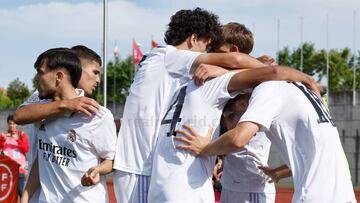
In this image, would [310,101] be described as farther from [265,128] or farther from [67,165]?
[67,165]

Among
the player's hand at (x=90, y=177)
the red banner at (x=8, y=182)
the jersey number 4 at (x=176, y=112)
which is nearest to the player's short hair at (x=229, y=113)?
the jersey number 4 at (x=176, y=112)

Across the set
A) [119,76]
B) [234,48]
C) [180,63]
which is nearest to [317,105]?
[180,63]

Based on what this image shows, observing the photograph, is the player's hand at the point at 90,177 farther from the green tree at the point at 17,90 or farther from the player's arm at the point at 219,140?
the green tree at the point at 17,90

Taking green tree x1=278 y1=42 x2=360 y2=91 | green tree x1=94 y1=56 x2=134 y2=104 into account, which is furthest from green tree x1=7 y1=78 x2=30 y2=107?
green tree x1=278 y1=42 x2=360 y2=91

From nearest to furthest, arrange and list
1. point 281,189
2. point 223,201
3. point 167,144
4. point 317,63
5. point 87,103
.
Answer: point 167,144, point 87,103, point 223,201, point 281,189, point 317,63

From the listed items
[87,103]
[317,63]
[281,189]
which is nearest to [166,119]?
[87,103]

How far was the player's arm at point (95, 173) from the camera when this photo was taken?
13.3 ft

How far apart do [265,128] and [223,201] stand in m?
1.24

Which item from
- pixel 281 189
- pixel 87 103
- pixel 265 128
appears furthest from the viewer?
pixel 281 189

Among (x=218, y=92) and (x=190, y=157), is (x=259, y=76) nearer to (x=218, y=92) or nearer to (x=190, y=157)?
(x=218, y=92)

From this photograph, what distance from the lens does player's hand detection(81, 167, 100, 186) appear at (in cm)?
405

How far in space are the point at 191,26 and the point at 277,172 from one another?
0.97 m

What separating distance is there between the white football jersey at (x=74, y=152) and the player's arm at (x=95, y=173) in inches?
2.5

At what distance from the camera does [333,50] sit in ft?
172
